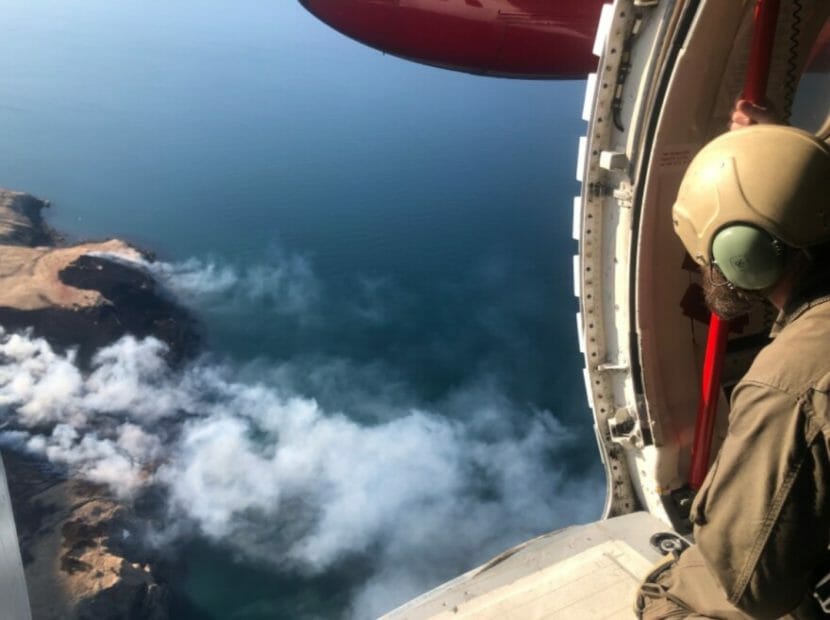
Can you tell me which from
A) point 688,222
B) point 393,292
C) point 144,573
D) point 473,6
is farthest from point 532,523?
point 688,222

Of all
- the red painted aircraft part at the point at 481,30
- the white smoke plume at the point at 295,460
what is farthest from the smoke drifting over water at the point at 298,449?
the red painted aircraft part at the point at 481,30

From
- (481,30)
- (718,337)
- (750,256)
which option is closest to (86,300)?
(481,30)

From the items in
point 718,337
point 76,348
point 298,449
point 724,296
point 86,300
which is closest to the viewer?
point 724,296

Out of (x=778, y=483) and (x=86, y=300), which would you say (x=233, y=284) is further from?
(x=778, y=483)

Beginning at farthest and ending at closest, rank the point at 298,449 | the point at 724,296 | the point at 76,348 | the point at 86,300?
the point at 86,300, the point at 76,348, the point at 298,449, the point at 724,296

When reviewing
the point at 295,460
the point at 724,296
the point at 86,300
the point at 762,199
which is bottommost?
the point at 295,460

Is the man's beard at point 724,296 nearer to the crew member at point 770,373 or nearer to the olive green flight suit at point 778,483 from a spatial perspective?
the crew member at point 770,373
